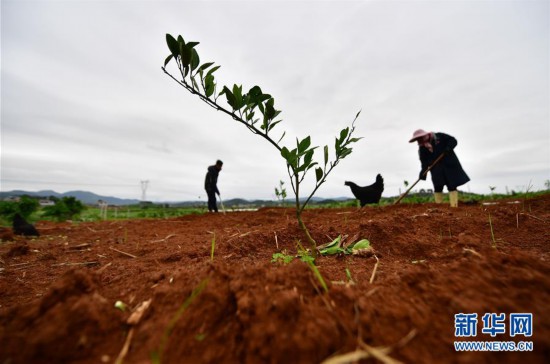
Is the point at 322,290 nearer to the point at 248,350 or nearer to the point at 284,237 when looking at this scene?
the point at 248,350

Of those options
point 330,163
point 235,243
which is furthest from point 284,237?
point 330,163

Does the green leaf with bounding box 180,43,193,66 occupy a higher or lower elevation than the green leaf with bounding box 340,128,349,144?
higher

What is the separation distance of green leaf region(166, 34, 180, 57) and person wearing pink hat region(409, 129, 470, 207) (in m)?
6.08

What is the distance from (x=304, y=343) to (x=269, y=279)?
1.14ft

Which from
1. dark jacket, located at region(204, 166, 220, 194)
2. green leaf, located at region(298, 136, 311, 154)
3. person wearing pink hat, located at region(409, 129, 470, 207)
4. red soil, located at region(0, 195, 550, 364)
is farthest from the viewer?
dark jacket, located at region(204, 166, 220, 194)

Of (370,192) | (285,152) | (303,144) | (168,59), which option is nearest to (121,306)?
(285,152)

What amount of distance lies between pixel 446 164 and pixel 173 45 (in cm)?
667

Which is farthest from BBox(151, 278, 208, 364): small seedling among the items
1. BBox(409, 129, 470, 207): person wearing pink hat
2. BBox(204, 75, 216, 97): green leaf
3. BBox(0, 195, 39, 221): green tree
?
BBox(0, 195, 39, 221): green tree

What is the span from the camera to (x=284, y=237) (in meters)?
2.44

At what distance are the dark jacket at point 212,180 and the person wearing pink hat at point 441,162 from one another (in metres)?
7.19

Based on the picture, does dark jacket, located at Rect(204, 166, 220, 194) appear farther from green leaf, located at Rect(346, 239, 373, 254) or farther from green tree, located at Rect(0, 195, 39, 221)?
green leaf, located at Rect(346, 239, 373, 254)

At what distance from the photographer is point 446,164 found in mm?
5957

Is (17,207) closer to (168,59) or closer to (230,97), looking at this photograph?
(168,59)

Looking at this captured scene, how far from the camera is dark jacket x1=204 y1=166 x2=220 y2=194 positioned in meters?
10.0
